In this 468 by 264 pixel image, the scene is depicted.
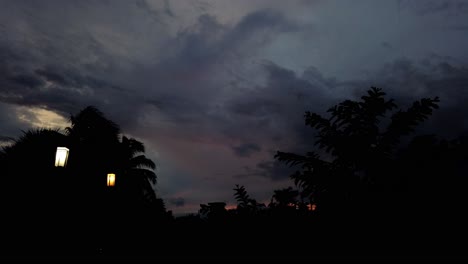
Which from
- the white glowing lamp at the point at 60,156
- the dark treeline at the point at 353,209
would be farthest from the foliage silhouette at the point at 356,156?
the white glowing lamp at the point at 60,156

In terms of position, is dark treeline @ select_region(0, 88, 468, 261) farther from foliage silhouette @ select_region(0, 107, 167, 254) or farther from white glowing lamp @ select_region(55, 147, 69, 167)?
white glowing lamp @ select_region(55, 147, 69, 167)

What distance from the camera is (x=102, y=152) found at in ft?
67.8

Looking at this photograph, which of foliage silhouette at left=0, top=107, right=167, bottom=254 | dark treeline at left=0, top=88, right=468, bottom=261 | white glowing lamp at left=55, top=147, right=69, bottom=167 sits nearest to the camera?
dark treeline at left=0, top=88, right=468, bottom=261

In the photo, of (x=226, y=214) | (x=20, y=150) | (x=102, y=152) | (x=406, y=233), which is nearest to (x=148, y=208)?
(x=102, y=152)

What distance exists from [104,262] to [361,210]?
7.94ft

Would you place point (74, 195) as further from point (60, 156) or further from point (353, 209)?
point (353, 209)

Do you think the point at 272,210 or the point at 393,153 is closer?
the point at 272,210

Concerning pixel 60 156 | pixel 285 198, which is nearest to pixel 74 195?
pixel 60 156

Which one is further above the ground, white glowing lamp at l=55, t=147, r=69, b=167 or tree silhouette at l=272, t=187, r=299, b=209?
white glowing lamp at l=55, t=147, r=69, b=167

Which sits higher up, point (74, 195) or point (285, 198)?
point (74, 195)

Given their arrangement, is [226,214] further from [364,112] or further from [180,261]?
[364,112]

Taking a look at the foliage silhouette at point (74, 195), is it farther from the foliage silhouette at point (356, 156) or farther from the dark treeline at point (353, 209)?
the foliage silhouette at point (356, 156)

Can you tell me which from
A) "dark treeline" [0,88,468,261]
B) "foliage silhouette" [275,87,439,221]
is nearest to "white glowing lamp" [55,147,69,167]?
"dark treeline" [0,88,468,261]

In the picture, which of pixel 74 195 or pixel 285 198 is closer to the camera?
pixel 285 198
